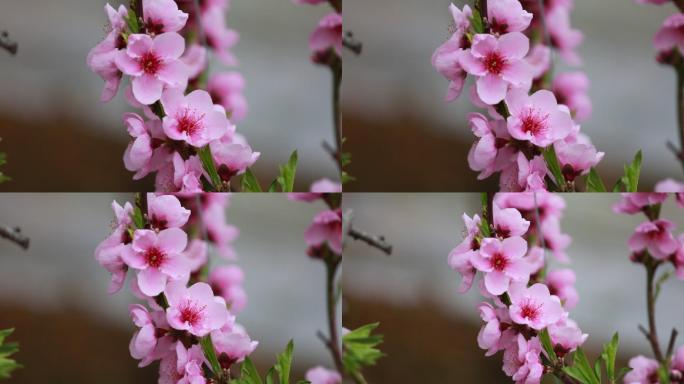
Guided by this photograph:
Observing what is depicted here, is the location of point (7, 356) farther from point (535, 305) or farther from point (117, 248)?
point (535, 305)

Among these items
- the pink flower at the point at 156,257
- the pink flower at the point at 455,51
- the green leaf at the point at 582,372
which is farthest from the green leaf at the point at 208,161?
the green leaf at the point at 582,372

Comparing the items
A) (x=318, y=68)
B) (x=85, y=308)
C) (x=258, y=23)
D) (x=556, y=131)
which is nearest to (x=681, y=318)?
(x=556, y=131)

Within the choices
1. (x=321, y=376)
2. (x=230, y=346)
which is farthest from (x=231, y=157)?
(x=321, y=376)

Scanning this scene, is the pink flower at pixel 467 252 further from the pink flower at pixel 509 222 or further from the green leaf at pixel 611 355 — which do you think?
the green leaf at pixel 611 355

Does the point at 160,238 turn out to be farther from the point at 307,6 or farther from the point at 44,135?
the point at 307,6

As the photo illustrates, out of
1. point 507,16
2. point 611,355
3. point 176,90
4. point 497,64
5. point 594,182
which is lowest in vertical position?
point 611,355

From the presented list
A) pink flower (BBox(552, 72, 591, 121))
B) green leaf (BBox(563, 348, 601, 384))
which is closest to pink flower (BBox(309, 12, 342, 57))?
pink flower (BBox(552, 72, 591, 121))

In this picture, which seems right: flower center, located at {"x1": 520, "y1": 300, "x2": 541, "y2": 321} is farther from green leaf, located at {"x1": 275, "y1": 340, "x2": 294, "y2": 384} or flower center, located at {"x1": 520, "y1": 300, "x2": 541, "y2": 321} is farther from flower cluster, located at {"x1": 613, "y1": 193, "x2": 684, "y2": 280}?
green leaf, located at {"x1": 275, "y1": 340, "x2": 294, "y2": 384}
